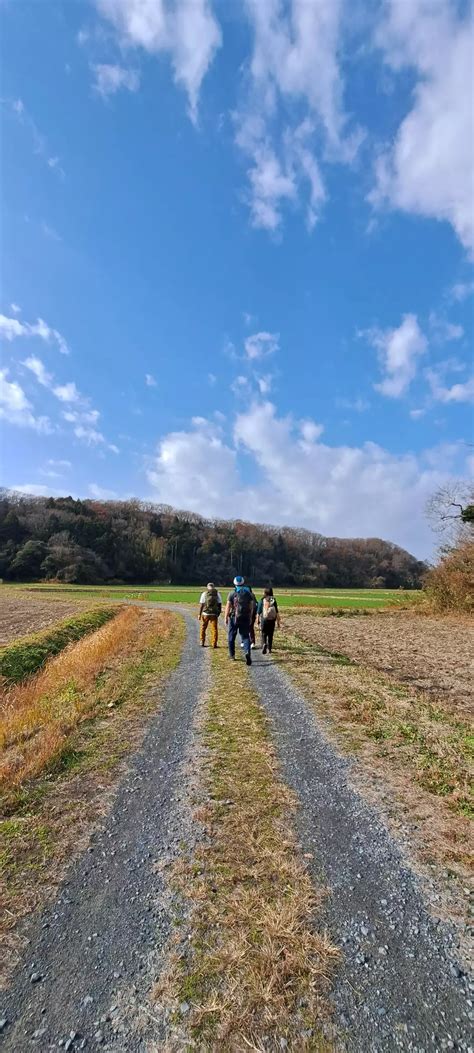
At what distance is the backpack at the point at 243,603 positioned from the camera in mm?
12664

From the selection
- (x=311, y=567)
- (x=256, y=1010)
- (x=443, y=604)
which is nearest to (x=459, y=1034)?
(x=256, y=1010)

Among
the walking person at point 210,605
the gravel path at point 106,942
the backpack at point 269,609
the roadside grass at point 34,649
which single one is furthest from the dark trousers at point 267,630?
the gravel path at point 106,942

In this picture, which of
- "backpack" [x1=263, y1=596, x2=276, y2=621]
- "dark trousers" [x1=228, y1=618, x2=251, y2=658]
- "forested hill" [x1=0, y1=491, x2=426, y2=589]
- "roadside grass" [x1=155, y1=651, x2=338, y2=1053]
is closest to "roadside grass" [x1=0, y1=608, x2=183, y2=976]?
"roadside grass" [x1=155, y1=651, x2=338, y2=1053]

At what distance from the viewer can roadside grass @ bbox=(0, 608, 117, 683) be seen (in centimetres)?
1328

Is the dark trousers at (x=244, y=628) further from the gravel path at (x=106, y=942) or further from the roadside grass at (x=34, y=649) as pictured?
the gravel path at (x=106, y=942)

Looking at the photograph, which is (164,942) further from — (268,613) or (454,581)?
(454,581)

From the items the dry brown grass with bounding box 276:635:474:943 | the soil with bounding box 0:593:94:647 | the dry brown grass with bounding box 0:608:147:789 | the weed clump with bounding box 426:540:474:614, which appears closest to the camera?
the dry brown grass with bounding box 276:635:474:943

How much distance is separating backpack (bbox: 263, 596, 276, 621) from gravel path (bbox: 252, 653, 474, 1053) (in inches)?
329

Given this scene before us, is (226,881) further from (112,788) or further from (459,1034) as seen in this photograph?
(112,788)

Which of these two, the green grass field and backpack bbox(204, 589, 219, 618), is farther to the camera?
the green grass field

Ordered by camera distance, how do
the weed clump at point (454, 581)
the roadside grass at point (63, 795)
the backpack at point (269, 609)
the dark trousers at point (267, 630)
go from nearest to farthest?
the roadside grass at point (63, 795) < the backpack at point (269, 609) < the dark trousers at point (267, 630) < the weed clump at point (454, 581)

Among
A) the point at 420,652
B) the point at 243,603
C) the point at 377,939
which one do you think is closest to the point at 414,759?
the point at 377,939

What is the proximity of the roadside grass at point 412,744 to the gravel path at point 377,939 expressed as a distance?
527mm

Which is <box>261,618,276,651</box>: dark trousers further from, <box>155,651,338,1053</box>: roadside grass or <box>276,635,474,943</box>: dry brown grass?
<box>155,651,338,1053</box>: roadside grass
